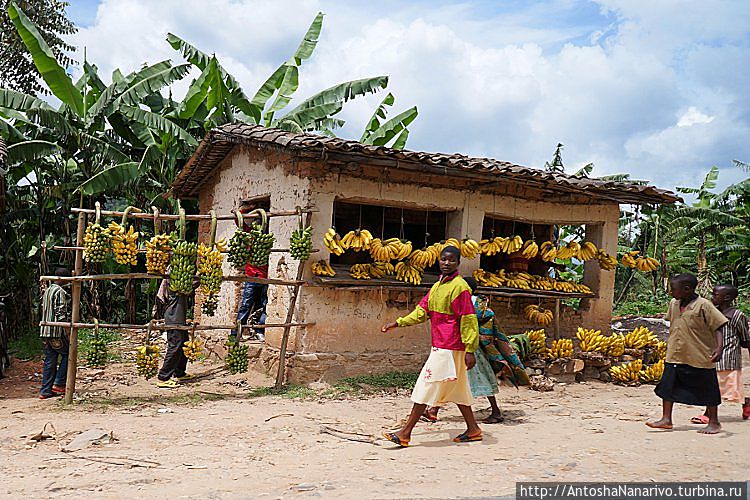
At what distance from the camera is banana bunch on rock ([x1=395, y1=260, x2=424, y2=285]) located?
8297 mm

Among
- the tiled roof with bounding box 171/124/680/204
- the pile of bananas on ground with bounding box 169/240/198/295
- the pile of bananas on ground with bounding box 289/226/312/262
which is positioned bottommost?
the pile of bananas on ground with bounding box 169/240/198/295

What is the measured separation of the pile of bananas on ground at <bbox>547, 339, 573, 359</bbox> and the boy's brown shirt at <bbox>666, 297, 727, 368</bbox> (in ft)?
10.3

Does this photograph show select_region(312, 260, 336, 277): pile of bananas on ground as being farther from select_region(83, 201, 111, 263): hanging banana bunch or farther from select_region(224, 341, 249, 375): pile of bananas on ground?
select_region(83, 201, 111, 263): hanging banana bunch

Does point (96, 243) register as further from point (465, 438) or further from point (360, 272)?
point (465, 438)

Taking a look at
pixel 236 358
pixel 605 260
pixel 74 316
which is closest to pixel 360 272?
pixel 236 358

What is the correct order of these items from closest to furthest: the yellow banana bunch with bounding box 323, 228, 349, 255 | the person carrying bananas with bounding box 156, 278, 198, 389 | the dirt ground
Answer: the dirt ground
the yellow banana bunch with bounding box 323, 228, 349, 255
the person carrying bananas with bounding box 156, 278, 198, 389

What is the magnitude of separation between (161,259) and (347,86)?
639 cm

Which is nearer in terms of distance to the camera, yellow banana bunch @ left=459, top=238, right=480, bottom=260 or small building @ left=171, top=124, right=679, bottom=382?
small building @ left=171, top=124, right=679, bottom=382

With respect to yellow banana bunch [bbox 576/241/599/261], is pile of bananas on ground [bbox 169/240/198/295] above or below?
below

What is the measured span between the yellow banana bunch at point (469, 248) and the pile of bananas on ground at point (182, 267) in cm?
361

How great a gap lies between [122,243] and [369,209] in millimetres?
4650

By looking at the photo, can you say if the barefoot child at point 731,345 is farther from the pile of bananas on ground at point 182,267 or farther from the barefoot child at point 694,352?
the pile of bananas on ground at point 182,267

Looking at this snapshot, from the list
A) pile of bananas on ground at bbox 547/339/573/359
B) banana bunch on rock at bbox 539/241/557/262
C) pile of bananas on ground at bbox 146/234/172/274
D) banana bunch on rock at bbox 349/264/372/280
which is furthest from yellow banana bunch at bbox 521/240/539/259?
pile of bananas on ground at bbox 146/234/172/274

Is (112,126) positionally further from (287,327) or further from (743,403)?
(743,403)
